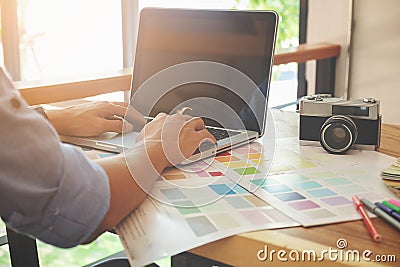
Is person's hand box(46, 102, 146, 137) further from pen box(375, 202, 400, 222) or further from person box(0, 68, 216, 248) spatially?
pen box(375, 202, 400, 222)

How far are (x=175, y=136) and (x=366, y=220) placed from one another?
331 millimetres

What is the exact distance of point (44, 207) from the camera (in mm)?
597

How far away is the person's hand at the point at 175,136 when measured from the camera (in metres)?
0.85

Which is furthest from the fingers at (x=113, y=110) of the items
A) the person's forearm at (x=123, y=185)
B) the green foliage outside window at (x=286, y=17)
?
the green foliage outside window at (x=286, y=17)

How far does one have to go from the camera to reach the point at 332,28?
101 inches

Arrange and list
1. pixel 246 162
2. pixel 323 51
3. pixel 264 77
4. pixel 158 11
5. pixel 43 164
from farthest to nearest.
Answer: pixel 323 51, pixel 158 11, pixel 264 77, pixel 246 162, pixel 43 164

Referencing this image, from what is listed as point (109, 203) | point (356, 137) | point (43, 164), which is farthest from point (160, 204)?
point (356, 137)

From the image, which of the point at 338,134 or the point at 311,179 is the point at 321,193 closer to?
the point at 311,179

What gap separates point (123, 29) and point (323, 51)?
3.18 feet

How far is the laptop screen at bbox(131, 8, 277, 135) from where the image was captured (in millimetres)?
1057

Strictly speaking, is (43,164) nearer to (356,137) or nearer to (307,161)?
(307,161)

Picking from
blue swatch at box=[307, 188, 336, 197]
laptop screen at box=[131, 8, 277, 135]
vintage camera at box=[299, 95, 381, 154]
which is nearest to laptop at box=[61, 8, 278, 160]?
laptop screen at box=[131, 8, 277, 135]

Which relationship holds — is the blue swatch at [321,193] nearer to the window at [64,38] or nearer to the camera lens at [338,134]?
the camera lens at [338,134]

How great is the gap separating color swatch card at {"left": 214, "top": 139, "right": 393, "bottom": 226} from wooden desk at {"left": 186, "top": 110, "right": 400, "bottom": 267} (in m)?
0.02
